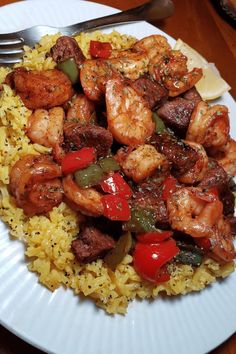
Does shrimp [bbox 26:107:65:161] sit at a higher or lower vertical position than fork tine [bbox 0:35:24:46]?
lower

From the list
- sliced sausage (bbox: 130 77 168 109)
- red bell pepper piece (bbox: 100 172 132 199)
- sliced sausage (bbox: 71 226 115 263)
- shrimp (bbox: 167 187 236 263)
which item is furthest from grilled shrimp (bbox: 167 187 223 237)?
sliced sausage (bbox: 130 77 168 109)

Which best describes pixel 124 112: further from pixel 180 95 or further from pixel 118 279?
pixel 118 279

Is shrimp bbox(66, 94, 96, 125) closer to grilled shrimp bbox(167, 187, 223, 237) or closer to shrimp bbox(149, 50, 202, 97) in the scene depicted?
shrimp bbox(149, 50, 202, 97)

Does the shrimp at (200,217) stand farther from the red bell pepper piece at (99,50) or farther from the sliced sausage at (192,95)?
the red bell pepper piece at (99,50)

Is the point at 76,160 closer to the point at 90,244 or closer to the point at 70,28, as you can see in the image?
the point at 90,244

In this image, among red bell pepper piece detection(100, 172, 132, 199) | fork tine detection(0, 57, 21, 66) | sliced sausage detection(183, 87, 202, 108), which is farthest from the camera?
sliced sausage detection(183, 87, 202, 108)

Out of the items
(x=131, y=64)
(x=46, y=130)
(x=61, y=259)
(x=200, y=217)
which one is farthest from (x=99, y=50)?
(x=61, y=259)

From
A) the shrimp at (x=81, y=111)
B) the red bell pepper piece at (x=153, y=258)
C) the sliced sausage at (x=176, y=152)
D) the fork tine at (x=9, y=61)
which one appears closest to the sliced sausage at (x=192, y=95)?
the sliced sausage at (x=176, y=152)
